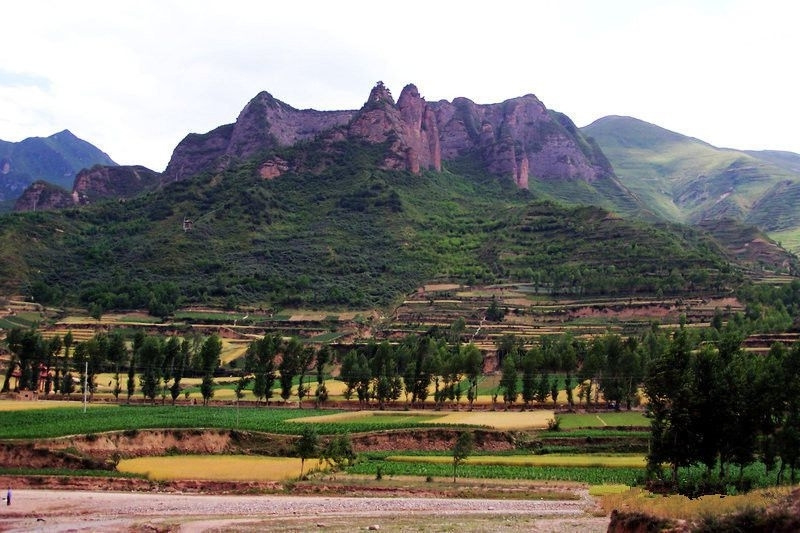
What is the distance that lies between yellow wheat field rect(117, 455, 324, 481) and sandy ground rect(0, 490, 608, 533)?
411 centimetres

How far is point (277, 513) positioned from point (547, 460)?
24043 mm

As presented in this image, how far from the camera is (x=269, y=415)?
7506 centimetres

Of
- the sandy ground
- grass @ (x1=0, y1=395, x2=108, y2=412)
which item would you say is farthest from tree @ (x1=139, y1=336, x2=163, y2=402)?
the sandy ground

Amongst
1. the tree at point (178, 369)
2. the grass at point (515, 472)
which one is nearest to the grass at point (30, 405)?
the tree at point (178, 369)

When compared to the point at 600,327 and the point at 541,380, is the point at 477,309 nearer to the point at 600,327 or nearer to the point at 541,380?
the point at 600,327

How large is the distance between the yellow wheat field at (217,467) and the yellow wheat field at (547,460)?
27.5ft

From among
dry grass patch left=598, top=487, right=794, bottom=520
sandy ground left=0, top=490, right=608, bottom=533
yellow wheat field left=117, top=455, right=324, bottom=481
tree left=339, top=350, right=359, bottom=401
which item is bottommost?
yellow wheat field left=117, top=455, right=324, bottom=481

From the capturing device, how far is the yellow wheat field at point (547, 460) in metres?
56.0

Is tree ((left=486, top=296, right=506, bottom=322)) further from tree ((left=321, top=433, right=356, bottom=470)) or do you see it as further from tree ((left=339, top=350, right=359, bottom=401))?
tree ((left=321, top=433, right=356, bottom=470))

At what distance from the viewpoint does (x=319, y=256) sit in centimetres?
17450

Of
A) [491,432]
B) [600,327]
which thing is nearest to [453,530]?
[491,432]

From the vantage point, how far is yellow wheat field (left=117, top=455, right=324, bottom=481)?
5038 cm

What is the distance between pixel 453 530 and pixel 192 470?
914 inches

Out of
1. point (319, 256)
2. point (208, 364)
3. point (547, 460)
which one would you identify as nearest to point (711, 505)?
point (547, 460)
